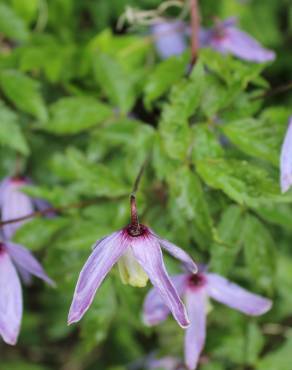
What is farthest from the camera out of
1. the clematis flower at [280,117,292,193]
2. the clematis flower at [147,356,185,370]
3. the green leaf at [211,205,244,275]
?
the clematis flower at [147,356,185,370]

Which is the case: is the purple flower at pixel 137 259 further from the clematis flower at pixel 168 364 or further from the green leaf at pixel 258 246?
the clematis flower at pixel 168 364

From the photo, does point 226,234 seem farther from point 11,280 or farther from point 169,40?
point 169,40

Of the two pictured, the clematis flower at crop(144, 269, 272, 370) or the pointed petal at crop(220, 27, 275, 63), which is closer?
the clematis flower at crop(144, 269, 272, 370)

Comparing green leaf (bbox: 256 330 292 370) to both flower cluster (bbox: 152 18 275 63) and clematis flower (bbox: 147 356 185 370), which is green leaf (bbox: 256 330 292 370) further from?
flower cluster (bbox: 152 18 275 63)

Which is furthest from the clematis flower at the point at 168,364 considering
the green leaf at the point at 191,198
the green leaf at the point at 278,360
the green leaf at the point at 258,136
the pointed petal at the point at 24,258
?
the green leaf at the point at 258,136

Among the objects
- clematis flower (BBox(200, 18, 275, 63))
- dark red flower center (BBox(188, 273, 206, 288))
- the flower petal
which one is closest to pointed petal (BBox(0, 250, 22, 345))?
the flower petal
